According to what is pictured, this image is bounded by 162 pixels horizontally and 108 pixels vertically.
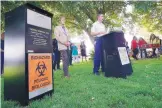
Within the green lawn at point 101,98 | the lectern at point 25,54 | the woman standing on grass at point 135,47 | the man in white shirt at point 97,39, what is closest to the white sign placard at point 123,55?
the man in white shirt at point 97,39

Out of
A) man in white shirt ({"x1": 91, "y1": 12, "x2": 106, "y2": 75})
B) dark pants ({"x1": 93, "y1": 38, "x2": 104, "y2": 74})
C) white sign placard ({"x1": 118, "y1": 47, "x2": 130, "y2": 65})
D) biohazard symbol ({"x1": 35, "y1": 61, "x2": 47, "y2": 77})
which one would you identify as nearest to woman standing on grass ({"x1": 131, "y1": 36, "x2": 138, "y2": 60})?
dark pants ({"x1": 93, "y1": 38, "x2": 104, "y2": 74})

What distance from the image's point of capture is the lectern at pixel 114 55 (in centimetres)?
807

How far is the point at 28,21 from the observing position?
468cm

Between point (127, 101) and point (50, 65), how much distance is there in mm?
1703

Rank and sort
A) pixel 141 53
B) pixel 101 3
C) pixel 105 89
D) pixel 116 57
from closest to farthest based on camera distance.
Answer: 1. pixel 105 89
2. pixel 116 57
3. pixel 141 53
4. pixel 101 3

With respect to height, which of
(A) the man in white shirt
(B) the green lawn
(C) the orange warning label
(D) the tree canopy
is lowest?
(B) the green lawn

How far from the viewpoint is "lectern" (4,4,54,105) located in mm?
4641

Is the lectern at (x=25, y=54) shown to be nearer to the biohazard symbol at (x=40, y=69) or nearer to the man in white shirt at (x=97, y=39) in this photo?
the biohazard symbol at (x=40, y=69)

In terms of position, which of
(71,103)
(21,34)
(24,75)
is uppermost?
(21,34)

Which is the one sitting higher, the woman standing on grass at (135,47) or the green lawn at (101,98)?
the woman standing on grass at (135,47)

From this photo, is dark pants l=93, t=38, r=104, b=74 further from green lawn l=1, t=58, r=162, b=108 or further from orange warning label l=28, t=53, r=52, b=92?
orange warning label l=28, t=53, r=52, b=92

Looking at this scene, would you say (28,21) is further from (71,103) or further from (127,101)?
(127,101)

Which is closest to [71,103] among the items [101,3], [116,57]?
[116,57]

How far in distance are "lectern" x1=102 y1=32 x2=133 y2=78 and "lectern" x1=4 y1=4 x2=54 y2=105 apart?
3.31 m
